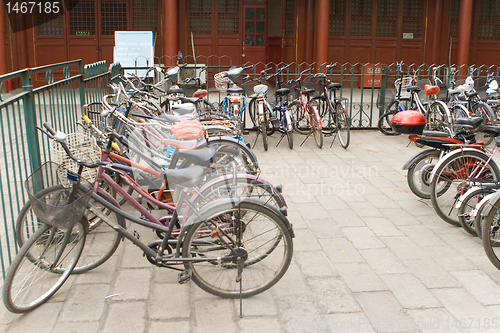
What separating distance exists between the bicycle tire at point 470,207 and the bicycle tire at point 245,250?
1751mm

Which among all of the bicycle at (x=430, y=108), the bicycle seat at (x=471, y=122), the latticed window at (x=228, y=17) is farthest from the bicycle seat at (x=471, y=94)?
the latticed window at (x=228, y=17)

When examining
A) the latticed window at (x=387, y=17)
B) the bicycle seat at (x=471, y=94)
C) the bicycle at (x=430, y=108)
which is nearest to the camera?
the bicycle at (x=430, y=108)

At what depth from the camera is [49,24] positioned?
1357cm

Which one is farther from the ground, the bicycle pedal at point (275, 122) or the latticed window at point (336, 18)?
the latticed window at point (336, 18)

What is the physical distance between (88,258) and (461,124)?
3.62 metres

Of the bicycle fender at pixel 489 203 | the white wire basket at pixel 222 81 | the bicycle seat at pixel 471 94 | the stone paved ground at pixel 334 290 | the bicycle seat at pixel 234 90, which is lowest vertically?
the stone paved ground at pixel 334 290

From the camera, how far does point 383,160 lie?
694 centimetres

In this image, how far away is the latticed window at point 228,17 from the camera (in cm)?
1388

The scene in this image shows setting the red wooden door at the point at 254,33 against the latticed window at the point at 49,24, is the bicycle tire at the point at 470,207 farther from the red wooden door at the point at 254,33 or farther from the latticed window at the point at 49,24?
the latticed window at the point at 49,24

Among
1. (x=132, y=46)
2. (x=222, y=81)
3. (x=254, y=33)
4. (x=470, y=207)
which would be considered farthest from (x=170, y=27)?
(x=470, y=207)

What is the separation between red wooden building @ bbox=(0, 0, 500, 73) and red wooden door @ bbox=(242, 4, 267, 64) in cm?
3

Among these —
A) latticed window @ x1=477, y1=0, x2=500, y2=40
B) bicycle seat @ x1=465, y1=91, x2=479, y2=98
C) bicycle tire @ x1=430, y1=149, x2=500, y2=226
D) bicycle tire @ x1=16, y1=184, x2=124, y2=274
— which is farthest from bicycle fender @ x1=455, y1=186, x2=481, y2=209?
latticed window @ x1=477, y1=0, x2=500, y2=40

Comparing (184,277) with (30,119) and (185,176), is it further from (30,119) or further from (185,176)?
(30,119)

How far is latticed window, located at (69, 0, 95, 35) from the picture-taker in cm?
1348
